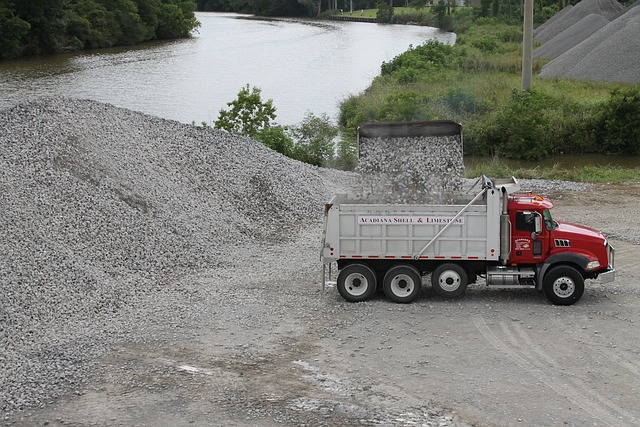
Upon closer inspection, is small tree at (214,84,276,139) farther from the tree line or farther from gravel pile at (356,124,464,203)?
the tree line

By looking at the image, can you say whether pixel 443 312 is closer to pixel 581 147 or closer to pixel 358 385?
pixel 358 385

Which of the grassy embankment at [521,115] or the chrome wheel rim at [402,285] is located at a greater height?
the grassy embankment at [521,115]

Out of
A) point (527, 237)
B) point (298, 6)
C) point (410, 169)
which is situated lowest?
point (527, 237)

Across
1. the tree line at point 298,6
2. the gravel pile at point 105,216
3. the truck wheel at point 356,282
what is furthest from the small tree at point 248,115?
the tree line at point 298,6

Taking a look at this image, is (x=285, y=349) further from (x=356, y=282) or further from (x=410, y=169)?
(x=410, y=169)

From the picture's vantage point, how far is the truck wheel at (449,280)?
16.9m

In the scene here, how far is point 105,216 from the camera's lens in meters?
19.7

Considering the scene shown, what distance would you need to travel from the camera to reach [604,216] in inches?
972

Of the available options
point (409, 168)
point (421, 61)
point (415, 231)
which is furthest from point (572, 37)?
point (415, 231)

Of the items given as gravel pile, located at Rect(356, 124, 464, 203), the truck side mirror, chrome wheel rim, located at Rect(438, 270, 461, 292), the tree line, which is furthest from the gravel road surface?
the tree line

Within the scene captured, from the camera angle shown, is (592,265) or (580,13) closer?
(592,265)

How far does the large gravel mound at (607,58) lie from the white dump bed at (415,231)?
118 ft

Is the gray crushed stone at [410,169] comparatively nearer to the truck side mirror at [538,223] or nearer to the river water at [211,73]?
the truck side mirror at [538,223]

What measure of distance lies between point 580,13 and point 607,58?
31229 mm
